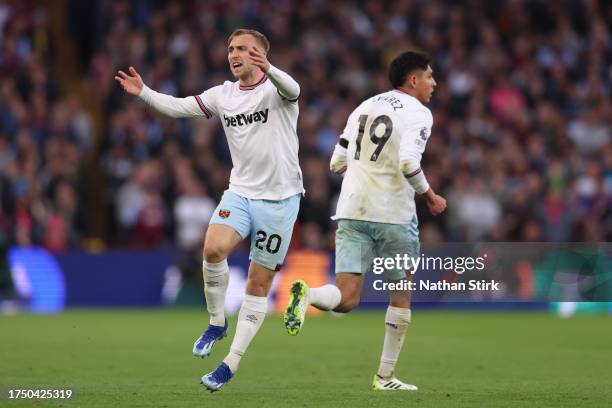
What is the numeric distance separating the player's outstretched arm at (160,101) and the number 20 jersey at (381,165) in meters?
1.30

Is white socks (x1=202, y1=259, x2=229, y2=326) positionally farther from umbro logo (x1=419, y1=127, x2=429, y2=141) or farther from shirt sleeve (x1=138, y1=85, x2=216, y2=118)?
umbro logo (x1=419, y1=127, x2=429, y2=141)

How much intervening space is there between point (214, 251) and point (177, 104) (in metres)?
1.35

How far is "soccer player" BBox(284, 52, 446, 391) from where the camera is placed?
10.3 meters

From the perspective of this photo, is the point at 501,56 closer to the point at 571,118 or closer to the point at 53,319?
the point at 571,118

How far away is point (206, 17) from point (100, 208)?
4654 mm

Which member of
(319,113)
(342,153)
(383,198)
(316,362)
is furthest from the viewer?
(319,113)

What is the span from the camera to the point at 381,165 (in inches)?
408

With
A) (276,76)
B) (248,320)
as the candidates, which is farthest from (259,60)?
(248,320)

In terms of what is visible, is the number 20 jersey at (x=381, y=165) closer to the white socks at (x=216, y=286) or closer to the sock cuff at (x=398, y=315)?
the sock cuff at (x=398, y=315)

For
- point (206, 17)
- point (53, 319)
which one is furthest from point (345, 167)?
point (206, 17)

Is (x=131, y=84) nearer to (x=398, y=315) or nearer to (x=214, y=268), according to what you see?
(x=214, y=268)

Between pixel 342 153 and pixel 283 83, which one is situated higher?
pixel 283 83

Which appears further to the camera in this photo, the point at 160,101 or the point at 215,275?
the point at 160,101

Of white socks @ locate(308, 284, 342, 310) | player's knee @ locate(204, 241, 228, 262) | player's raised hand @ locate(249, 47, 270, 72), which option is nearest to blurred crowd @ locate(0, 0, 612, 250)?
white socks @ locate(308, 284, 342, 310)
